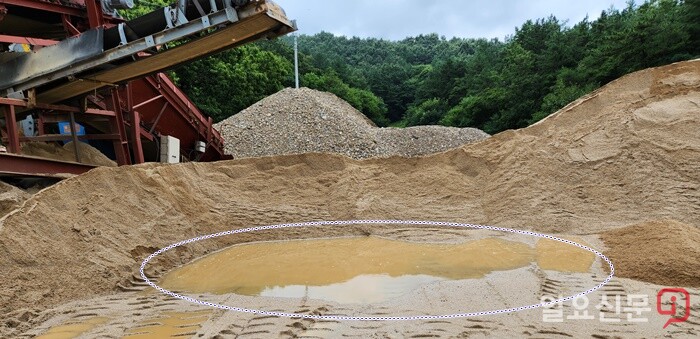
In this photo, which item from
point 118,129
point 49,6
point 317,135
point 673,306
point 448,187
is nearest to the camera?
point 673,306

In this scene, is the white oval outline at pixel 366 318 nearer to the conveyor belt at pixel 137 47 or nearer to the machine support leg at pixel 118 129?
the machine support leg at pixel 118 129

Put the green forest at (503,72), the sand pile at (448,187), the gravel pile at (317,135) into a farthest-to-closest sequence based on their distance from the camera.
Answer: the green forest at (503,72), the gravel pile at (317,135), the sand pile at (448,187)

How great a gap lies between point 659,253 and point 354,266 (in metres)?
3.64

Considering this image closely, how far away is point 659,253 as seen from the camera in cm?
580

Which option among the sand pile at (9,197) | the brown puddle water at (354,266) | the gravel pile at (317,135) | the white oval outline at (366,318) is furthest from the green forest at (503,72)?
the sand pile at (9,197)

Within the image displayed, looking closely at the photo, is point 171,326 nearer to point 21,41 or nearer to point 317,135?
point 21,41

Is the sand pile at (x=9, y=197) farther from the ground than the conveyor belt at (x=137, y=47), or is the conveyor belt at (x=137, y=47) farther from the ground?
the conveyor belt at (x=137, y=47)

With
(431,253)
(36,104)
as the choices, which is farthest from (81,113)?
(431,253)

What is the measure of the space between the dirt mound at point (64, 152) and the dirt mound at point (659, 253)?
879 centimetres

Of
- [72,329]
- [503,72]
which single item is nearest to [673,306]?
[72,329]

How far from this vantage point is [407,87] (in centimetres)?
5341

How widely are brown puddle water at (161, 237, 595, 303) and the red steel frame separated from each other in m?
3.30

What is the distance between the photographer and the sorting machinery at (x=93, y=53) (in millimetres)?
6964

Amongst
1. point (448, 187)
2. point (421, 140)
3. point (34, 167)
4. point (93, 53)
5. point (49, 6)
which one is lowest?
point (448, 187)
